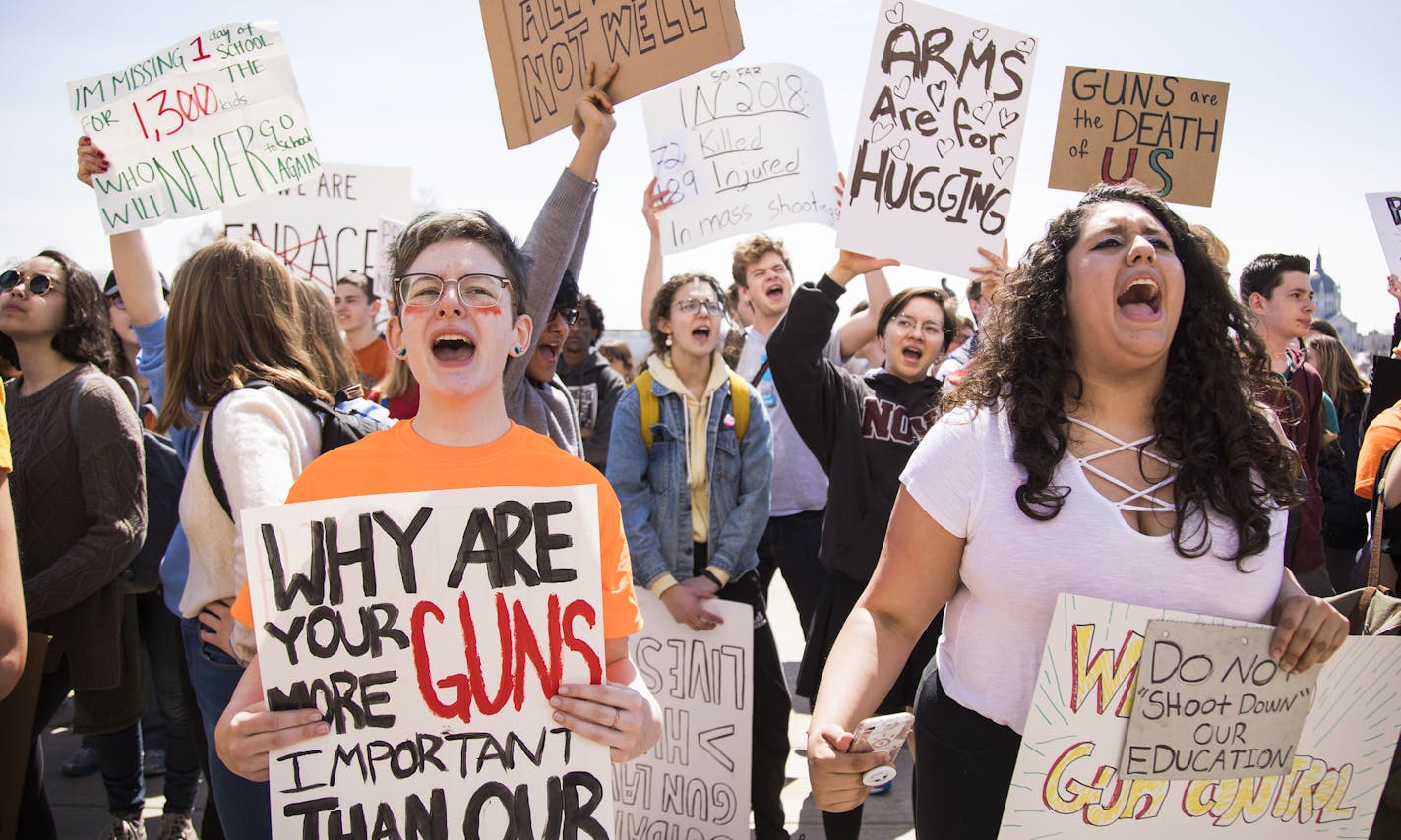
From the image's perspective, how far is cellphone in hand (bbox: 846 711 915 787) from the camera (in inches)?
58.8

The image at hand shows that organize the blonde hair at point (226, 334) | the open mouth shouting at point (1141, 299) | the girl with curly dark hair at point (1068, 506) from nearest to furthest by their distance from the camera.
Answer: the girl with curly dark hair at point (1068, 506) < the open mouth shouting at point (1141, 299) < the blonde hair at point (226, 334)

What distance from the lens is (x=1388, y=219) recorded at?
4.63 meters

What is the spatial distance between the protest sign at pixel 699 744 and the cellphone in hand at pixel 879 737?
1.83m

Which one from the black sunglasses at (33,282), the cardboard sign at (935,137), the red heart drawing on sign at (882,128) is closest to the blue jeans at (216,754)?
the black sunglasses at (33,282)

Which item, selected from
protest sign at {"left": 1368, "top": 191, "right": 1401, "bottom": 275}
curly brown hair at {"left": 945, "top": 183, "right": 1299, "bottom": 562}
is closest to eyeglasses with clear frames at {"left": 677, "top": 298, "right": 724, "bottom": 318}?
curly brown hair at {"left": 945, "top": 183, "right": 1299, "bottom": 562}

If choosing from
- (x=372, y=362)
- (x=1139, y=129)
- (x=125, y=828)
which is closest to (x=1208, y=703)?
(x=1139, y=129)

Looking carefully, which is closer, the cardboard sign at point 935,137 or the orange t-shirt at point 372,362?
the cardboard sign at point 935,137

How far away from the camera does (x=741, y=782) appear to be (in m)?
3.29

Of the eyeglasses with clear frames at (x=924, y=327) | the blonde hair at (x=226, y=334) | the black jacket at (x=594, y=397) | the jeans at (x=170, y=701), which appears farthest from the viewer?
the black jacket at (x=594, y=397)

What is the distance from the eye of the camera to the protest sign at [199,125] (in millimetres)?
3609

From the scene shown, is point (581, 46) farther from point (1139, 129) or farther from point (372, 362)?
point (372, 362)

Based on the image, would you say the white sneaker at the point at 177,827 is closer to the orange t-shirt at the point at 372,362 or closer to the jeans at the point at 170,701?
the jeans at the point at 170,701

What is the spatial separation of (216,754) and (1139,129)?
151 inches

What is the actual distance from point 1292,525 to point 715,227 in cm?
280
